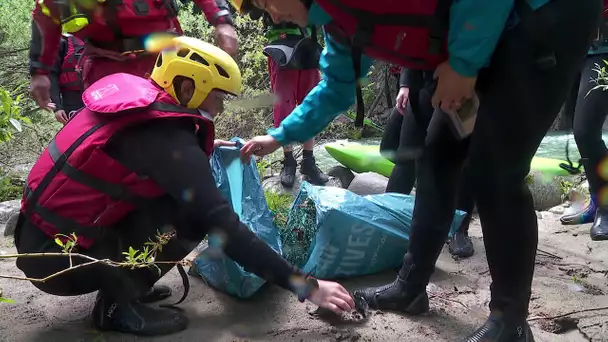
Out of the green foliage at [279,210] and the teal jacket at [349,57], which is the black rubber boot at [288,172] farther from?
the teal jacket at [349,57]

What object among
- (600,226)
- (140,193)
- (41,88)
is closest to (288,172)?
(41,88)

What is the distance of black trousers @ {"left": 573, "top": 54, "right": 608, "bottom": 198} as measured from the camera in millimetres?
2984

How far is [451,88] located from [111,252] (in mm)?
1310

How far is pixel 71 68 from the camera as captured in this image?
429 cm

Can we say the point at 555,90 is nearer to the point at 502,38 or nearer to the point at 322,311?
the point at 502,38

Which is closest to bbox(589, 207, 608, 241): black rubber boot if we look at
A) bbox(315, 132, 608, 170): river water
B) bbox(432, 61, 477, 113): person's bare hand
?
bbox(432, 61, 477, 113): person's bare hand

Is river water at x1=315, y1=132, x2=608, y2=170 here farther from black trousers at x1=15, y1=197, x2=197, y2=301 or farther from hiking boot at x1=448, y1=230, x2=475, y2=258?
black trousers at x1=15, y1=197, x2=197, y2=301

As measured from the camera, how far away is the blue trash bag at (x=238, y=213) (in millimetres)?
2207

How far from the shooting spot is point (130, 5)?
8.55ft

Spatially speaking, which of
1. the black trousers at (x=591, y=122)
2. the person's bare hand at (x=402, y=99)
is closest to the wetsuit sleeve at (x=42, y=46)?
the person's bare hand at (x=402, y=99)

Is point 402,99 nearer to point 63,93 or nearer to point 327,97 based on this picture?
point 327,97

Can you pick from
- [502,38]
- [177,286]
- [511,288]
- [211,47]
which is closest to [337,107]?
[211,47]

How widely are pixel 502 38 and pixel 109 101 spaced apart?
48.0 inches

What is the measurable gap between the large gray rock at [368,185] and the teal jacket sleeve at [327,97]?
79.2 inches
